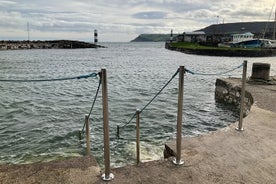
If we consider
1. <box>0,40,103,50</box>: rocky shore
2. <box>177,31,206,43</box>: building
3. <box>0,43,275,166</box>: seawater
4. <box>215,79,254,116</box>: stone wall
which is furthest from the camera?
<box>177,31,206,43</box>: building

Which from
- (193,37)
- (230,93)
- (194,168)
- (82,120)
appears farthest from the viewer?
(193,37)

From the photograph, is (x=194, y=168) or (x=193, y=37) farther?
(x=193, y=37)

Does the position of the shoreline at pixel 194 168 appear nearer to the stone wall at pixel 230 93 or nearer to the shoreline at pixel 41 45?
the stone wall at pixel 230 93

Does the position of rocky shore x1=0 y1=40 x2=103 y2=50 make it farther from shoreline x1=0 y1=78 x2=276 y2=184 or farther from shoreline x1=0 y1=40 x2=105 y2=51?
shoreline x1=0 y1=78 x2=276 y2=184

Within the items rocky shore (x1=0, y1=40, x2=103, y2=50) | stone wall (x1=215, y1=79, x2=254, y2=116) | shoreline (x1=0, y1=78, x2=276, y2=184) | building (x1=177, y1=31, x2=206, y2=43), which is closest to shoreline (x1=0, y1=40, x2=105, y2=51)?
rocky shore (x1=0, y1=40, x2=103, y2=50)

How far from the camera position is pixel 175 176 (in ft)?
13.5

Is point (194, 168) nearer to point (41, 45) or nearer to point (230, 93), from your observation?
point (230, 93)

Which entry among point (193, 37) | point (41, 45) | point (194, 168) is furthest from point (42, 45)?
point (194, 168)

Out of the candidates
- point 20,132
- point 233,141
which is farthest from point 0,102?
point 233,141

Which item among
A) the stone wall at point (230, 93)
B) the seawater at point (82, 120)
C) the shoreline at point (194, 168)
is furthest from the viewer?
the stone wall at point (230, 93)

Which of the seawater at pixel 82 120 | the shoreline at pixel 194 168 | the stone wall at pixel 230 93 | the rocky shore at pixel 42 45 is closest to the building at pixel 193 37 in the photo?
the rocky shore at pixel 42 45

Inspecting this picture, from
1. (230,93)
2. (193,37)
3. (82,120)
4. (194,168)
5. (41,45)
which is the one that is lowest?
(82,120)

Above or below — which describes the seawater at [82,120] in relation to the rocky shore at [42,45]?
below

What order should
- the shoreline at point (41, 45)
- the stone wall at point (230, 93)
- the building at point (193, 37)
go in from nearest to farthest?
the stone wall at point (230, 93)
the shoreline at point (41, 45)
the building at point (193, 37)
